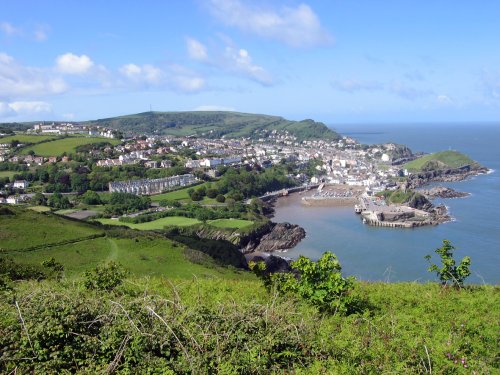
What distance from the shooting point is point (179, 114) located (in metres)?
146

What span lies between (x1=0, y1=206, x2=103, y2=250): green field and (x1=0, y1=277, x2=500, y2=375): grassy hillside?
1479 cm

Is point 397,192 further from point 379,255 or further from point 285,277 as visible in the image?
point 285,277

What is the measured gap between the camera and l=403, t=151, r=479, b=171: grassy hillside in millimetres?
59625

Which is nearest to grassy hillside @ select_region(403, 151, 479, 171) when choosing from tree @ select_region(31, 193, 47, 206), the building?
the building

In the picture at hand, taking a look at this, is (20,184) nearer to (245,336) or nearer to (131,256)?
(131,256)

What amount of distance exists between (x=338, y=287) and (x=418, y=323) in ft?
3.12

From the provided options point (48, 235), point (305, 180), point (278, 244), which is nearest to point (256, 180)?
point (305, 180)

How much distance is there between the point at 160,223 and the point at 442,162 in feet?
147

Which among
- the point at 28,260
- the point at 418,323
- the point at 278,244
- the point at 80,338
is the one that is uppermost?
the point at 80,338

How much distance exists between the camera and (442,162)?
200 feet

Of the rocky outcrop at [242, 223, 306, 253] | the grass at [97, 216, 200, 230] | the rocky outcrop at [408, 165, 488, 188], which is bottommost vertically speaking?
the rocky outcrop at [242, 223, 306, 253]

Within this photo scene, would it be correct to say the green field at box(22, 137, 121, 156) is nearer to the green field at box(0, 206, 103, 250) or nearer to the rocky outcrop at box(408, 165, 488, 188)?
the green field at box(0, 206, 103, 250)

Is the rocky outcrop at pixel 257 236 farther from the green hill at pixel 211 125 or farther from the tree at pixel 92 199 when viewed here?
the green hill at pixel 211 125

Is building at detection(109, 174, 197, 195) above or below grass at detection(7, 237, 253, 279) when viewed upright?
below
